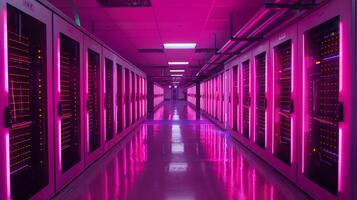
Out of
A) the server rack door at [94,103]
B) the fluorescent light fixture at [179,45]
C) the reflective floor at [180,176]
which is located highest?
the fluorescent light fixture at [179,45]

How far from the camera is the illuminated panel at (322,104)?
126 inches

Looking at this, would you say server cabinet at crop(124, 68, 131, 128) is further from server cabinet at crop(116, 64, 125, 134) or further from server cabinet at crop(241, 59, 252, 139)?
server cabinet at crop(241, 59, 252, 139)

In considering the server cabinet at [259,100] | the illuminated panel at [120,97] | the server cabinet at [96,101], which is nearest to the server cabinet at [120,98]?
the illuminated panel at [120,97]

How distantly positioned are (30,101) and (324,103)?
10.5 ft

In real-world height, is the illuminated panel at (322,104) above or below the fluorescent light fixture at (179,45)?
below

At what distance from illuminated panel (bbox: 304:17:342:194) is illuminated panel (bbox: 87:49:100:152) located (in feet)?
11.9

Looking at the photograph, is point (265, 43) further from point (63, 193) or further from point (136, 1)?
point (63, 193)

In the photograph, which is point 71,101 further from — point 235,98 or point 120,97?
point 235,98

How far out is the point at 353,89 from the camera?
2512mm

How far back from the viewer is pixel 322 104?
3.44m

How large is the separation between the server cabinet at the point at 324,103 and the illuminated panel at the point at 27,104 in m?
2.89

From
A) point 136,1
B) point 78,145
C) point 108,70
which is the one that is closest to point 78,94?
point 78,145

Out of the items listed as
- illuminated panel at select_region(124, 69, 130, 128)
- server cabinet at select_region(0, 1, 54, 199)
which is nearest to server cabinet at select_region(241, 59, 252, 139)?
illuminated panel at select_region(124, 69, 130, 128)

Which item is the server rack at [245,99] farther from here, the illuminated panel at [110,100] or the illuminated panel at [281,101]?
the illuminated panel at [110,100]
